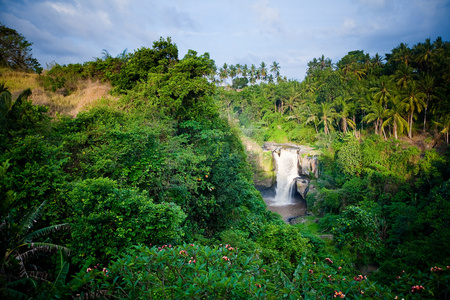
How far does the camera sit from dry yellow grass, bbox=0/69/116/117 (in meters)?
13.8

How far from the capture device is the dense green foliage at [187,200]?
3.59m

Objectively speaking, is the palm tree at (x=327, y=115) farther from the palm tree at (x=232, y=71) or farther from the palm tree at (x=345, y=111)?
the palm tree at (x=232, y=71)

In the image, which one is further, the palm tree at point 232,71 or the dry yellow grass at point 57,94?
the palm tree at point 232,71

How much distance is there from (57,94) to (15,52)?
5041 mm

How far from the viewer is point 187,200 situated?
977 centimetres

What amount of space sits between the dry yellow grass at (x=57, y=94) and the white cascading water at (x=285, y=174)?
74.7 feet

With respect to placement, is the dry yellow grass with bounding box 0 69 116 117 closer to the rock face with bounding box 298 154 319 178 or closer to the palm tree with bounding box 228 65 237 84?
the rock face with bounding box 298 154 319 178

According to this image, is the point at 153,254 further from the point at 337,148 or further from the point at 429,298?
the point at 337,148

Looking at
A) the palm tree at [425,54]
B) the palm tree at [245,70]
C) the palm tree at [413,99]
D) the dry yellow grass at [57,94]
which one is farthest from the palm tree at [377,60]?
the dry yellow grass at [57,94]

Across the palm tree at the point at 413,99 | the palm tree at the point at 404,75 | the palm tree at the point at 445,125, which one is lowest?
the palm tree at the point at 445,125

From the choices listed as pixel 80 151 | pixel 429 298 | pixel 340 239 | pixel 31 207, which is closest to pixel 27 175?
pixel 31 207

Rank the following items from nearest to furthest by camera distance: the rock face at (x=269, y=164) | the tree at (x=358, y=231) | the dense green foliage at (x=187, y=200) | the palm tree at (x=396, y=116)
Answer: the dense green foliage at (x=187, y=200)
the tree at (x=358, y=231)
the palm tree at (x=396, y=116)
the rock face at (x=269, y=164)

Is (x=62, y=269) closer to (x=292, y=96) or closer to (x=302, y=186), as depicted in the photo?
(x=302, y=186)

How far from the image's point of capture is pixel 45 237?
19.8 feet
